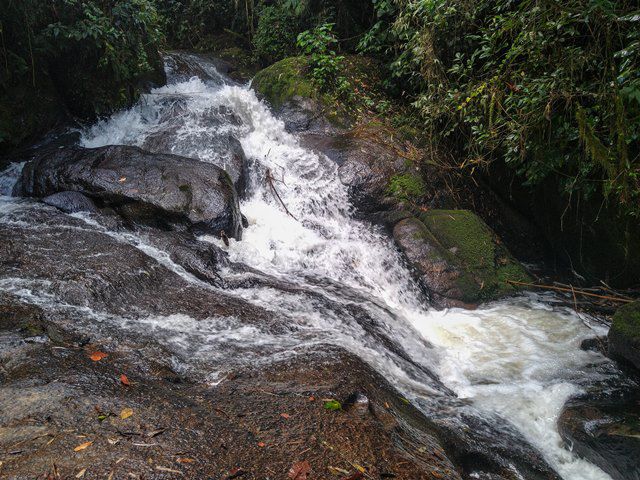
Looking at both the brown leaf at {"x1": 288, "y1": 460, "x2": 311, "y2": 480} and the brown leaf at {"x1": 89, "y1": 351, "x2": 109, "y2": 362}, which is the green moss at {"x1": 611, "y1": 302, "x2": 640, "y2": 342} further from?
the brown leaf at {"x1": 89, "y1": 351, "x2": 109, "y2": 362}

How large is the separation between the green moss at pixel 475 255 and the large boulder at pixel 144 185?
10.4ft

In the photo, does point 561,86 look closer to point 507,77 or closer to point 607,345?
point 507,77

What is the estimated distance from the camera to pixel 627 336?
166 inches

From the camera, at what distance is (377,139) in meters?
8.18

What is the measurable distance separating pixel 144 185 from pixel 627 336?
594 centimetres

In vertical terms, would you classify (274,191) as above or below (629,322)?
above

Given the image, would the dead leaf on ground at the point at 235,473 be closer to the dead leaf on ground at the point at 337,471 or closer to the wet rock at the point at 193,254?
the dead leaf on ground at the point at 337,471

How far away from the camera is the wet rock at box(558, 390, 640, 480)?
121 inches

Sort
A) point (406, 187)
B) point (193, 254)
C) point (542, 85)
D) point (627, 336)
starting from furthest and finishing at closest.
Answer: point (406, 187), point (542, 85), point (193, 254), point (627, 336)

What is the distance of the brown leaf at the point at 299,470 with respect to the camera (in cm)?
206

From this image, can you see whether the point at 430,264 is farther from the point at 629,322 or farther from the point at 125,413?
the point at 125,413

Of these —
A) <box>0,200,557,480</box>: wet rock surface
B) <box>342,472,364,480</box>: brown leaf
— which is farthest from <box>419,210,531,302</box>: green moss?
<box>342,472,364,480</box>: brown leaf

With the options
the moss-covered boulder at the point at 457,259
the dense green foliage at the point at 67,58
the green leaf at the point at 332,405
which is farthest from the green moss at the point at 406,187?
the dense green foliage at the point at 67,58

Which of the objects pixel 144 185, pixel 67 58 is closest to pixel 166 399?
pixel 144 185
